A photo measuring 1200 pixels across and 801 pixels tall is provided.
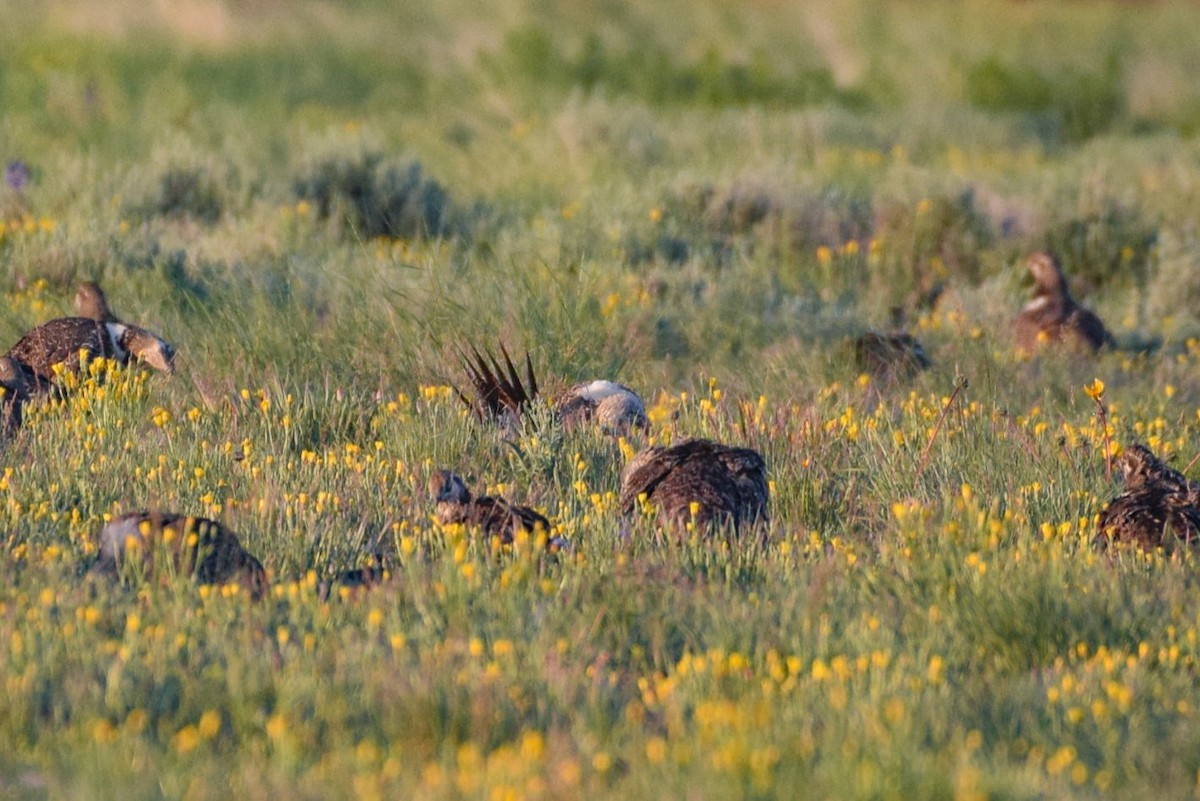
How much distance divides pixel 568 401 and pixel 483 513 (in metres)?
1.58

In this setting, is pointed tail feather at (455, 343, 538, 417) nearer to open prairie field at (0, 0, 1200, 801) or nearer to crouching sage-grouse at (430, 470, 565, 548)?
open prairie field at (0, 0, 1200, 801)

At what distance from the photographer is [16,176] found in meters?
11.5

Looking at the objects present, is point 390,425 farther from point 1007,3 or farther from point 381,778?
point 1007,3

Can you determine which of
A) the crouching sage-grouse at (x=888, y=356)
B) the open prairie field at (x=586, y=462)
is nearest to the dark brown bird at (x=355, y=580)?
the open prairie field at (x=586, y=462)

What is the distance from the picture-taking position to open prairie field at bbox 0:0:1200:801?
3730mm

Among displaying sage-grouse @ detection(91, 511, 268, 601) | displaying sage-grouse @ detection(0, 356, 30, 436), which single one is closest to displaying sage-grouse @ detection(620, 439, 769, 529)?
displaying sage-grouse @ detection(91, 511, 268, 601)

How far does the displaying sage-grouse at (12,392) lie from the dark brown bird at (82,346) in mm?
146

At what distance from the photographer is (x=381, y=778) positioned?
3.50 metres

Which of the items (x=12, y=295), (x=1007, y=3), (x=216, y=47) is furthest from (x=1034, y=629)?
(x=1007, y=3)

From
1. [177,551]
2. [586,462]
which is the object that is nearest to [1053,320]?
[586,462]

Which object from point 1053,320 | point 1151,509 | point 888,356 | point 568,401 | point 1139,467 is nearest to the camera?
point 1151,509

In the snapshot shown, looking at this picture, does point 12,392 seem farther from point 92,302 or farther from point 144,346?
point 92,302

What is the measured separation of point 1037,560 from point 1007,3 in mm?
22215

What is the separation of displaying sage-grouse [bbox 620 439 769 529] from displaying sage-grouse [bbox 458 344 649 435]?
0.79m
